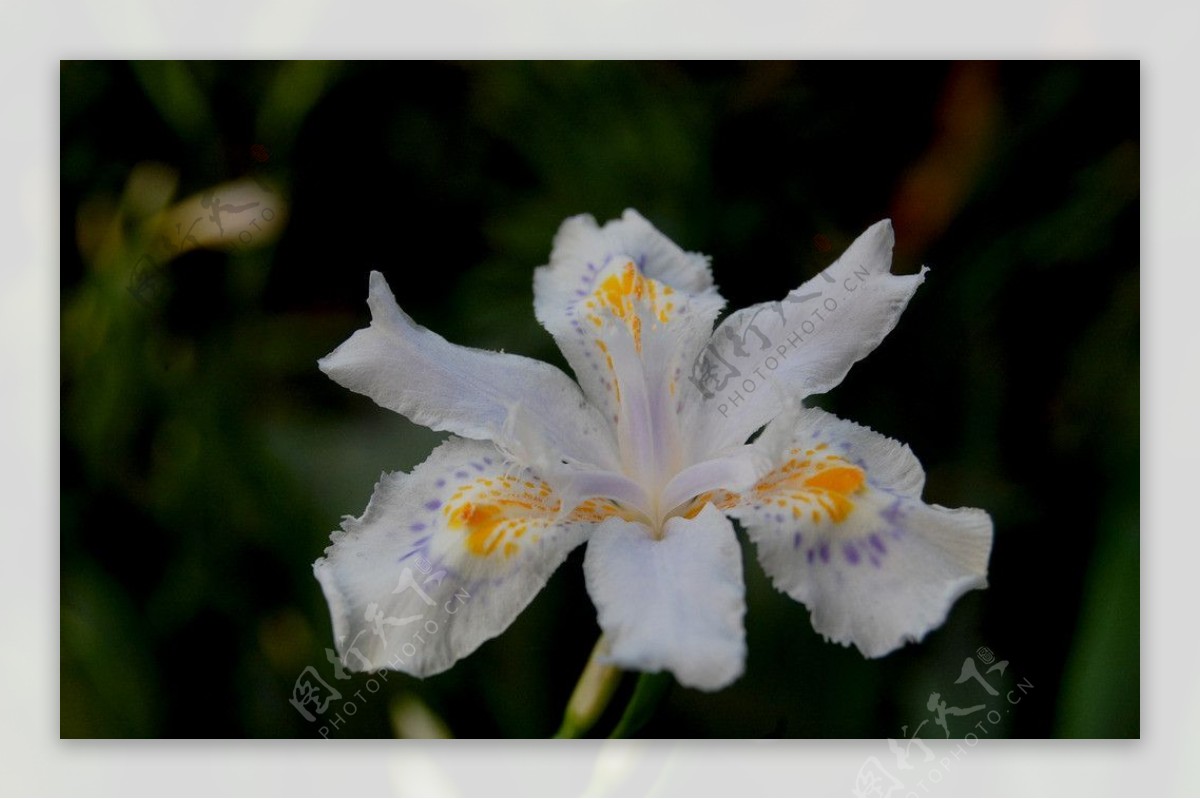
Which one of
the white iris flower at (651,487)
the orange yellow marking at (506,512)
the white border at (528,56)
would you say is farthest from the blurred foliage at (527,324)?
the orange yellow marking at (506,512)

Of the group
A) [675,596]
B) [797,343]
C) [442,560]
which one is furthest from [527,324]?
[675,596]

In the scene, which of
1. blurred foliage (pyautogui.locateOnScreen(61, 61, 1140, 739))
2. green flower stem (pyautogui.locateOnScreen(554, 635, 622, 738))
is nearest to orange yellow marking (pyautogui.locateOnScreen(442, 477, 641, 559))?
green flower stem (pyautogui.locateOnScreen(554, 635, 622, 738))

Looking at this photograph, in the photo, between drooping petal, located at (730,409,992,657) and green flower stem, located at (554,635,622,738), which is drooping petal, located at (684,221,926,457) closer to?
drooping petal, located at (730,409,992,657)

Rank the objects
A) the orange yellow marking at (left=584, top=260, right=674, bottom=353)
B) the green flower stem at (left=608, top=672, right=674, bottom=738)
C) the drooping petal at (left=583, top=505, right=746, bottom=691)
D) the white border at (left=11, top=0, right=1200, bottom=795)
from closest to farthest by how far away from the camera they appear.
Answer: the drooping petal at (left=583, top=505, right=746, bottom=691)
the green flower stem at (left=608, top=672, right=674, bottom=738)
the orange yellow marking at (left=584, top=260, right=674, bottom=353)
the white border at (left=11, top=0, right=1200, bottom=795)

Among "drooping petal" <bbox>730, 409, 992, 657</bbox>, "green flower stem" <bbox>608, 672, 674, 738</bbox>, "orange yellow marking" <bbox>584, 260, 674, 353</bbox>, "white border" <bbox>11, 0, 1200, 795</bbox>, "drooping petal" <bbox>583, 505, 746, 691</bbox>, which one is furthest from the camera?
"white border" <bbox>11, 0, 1200, 795</bbox>

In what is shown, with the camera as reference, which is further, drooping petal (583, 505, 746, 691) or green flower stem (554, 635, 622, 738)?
green flower stem (554, 635, 622, 738)

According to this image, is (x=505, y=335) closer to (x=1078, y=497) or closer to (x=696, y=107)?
(x=696, y=107)

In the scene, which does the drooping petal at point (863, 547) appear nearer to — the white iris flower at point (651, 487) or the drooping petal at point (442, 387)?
the white iris flower at point (651, 487)

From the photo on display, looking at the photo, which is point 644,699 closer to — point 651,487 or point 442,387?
point 651,487
